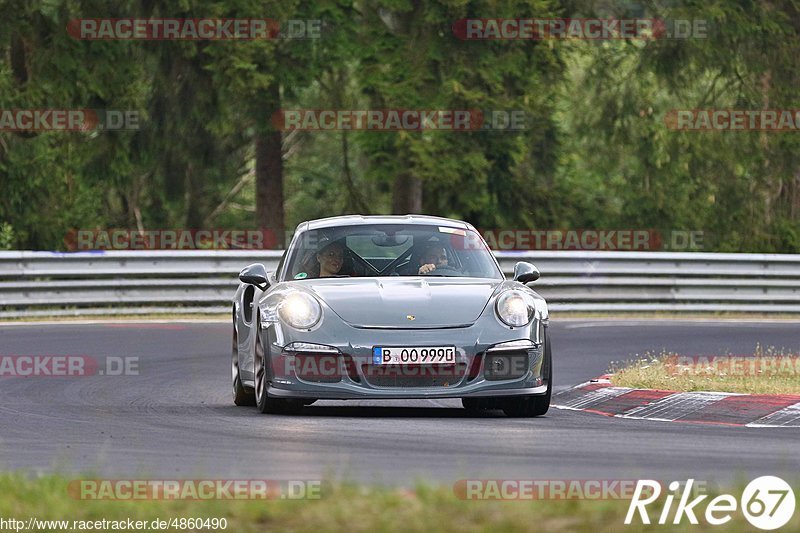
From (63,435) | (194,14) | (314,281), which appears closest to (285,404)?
(314,281)

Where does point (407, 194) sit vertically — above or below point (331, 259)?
below

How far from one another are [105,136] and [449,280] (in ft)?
68.5

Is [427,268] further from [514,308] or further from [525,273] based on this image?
[514,308]

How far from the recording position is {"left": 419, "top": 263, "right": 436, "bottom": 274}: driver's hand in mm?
11992

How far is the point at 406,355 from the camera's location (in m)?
10.6

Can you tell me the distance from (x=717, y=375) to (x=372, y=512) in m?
8.00

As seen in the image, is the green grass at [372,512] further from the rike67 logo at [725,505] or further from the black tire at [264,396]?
the black tire at [264,396]

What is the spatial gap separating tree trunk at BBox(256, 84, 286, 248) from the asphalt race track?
691 inches

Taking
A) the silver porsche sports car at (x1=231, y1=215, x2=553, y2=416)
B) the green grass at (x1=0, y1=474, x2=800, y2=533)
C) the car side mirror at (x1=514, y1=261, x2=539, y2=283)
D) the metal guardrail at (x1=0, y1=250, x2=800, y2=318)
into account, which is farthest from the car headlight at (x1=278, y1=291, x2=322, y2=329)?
the metal guardrail at (x1=0, y1=250, x2=800, y2=318)

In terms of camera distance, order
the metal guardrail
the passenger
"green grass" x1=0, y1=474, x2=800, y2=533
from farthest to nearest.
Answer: the metal guardrail
the passenger
"green grass" x1=0, y1=474, x2=800, y2=533

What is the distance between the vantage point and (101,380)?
14.5m

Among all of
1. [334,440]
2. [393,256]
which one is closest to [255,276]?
A: [393,256]

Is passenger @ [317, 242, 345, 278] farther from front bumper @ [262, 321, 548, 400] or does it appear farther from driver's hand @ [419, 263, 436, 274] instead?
front bumper @ [262, 321, 548, 400]

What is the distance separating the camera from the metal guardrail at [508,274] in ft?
77.3
